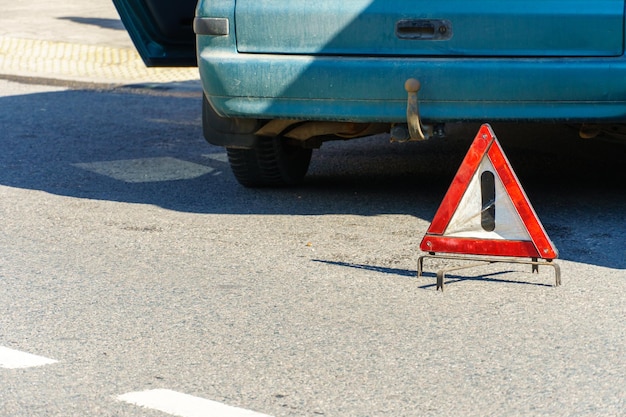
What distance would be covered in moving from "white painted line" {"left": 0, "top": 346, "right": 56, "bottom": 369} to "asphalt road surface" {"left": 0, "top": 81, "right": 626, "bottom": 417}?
1cm

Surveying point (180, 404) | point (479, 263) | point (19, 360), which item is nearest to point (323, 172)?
point (479, 263)

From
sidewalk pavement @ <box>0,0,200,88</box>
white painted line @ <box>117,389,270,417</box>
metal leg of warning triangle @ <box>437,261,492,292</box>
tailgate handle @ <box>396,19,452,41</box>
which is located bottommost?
sidewalk pavement @ <box>0,0,200,88</box>

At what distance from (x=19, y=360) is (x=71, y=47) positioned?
11.4 meters

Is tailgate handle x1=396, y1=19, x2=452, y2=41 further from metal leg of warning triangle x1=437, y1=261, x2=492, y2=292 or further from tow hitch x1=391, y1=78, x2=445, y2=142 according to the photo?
metal leg of warning triangle x1=437, y1=261, x2=492, y2=292

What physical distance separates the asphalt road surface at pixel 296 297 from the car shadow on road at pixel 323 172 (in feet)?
0.09

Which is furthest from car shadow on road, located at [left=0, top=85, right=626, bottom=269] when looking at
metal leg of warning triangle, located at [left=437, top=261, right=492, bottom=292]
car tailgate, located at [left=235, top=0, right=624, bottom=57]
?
car tailgate, located at [left=235, top=0, right=624, bottom=57]

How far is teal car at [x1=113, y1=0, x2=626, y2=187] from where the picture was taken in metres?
5.53

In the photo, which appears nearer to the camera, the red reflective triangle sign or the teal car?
the red reflective triangle sign

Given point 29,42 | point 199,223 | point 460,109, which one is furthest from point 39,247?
point 29,42

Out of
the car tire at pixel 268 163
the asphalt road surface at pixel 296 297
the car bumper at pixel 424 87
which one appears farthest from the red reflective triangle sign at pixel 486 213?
the car tire at pixel 268 163

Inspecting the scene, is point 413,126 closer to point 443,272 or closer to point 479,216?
point 479,216

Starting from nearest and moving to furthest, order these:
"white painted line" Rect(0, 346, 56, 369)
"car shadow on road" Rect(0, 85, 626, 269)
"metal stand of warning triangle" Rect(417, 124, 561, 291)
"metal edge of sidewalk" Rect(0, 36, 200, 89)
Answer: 1. "white painted line" Rect(0, 346, 56, 369)
2. "metal stand of warning triangle" Rect(417, 124, 561, 291)
3. "car shadow on road" Rect(0, 85, 626, 269)
4. "metal edge of sidewalk" Rect(0, 36, 200, 89)

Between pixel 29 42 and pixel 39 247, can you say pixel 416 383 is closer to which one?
pixel 39 247

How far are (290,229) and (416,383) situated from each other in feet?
7.51
